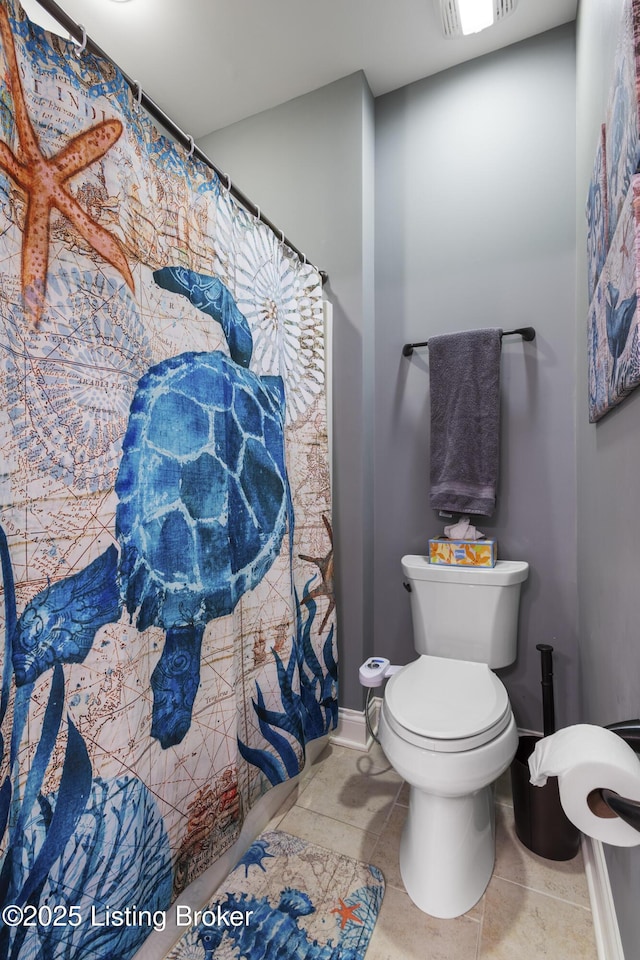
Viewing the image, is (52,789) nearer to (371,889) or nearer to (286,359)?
(371,889)

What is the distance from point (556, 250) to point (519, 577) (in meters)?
1.20

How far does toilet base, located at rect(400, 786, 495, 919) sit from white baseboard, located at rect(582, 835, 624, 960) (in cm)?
27

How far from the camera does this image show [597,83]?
3.95 ft

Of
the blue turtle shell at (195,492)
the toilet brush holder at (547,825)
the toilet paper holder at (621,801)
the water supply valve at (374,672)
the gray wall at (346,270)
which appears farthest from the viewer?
the gray wall at (346,270)

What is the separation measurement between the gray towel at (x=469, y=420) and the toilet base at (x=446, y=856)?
0.93 meters

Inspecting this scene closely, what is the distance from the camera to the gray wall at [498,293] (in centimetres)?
169

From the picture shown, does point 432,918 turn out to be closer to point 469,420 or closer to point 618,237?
point 469,420

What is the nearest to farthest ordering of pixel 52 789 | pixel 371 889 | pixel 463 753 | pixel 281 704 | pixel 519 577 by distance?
1. pixel 52 789
2. pixel 463 753
3. pixel 371 889
4. pixel 281 704
5. pixel 519 577

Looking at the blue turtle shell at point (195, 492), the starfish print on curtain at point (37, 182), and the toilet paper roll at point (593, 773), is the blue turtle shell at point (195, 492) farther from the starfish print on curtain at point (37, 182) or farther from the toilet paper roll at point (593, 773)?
the toilet paper roll at point (593, 773)

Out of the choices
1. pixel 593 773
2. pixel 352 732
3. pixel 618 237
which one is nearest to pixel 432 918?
pixel 352 732

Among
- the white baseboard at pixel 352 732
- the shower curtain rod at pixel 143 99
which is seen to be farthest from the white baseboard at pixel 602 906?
the shower curtain rod at pixel 143 99

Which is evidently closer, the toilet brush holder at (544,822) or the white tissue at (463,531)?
the toilet brush holder at (544,822)

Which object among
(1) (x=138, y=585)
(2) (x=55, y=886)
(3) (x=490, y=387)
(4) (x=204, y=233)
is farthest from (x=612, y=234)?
(2) (x=55, y=886)

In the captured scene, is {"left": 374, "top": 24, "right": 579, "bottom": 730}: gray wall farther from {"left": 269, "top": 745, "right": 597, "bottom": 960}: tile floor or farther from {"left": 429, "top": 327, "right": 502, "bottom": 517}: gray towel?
{"left": 269, "top": 745, "right": 597, "bottom": 960}: tile floor
